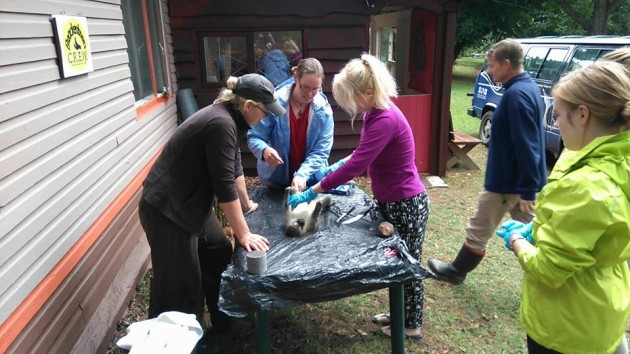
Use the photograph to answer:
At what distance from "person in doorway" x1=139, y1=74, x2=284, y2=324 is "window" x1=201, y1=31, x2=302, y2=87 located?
146 inches

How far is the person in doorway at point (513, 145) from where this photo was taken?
2893mm

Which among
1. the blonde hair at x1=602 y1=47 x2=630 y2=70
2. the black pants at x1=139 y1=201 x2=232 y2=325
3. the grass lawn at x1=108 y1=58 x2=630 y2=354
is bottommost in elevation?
the grass lawn at x1=108 y1=58 x2=630 y2=354

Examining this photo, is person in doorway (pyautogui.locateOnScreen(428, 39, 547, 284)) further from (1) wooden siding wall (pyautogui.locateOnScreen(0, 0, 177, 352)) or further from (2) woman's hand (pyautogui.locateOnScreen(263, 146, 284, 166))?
(1) wooden siding wall (pyautogui.locateOnScreen(0, 0, 177, 352))

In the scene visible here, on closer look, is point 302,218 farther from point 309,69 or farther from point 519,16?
point 519,16

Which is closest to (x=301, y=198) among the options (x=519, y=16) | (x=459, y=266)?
(x=459, y=266)

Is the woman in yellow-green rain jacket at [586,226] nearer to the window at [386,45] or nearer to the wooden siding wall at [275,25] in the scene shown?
the wooden siding wall at [275,25]

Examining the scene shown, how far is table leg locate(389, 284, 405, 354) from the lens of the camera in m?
2.42

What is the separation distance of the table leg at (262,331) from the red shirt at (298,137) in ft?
4.01

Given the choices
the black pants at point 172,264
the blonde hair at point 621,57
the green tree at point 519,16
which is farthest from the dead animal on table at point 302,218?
the green tree at point 519,16

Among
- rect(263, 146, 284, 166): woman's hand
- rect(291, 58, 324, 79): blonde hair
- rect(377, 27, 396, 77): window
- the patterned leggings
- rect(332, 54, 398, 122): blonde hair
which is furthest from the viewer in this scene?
rect(377, 27, 396, 77): window

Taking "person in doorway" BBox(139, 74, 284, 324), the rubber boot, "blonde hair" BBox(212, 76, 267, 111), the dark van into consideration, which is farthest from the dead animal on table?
the dark van

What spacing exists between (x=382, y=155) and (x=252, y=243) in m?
0.88

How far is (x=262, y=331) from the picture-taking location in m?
2.24

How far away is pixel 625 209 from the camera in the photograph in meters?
1.38
